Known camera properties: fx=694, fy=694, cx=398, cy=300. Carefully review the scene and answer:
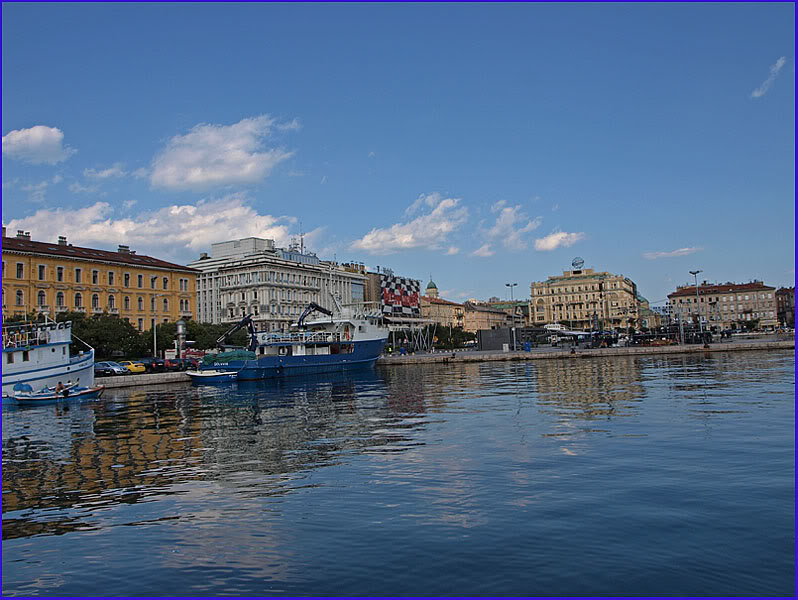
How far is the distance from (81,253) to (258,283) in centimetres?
3121

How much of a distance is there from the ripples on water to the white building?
255 ft

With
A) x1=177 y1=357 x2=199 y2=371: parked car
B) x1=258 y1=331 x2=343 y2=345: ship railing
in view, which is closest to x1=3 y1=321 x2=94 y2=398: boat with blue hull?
x1=177 y1=357 x2=199 y2=371: parked car

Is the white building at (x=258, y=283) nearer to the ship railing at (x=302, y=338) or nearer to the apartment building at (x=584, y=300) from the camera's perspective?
the ship railing at (x=302, y=338)

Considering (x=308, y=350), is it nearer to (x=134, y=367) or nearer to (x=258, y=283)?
(x=134, y=367)

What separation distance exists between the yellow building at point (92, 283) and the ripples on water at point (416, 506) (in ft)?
157

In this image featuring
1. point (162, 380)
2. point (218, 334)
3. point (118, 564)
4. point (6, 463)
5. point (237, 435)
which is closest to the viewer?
point (118, 564)

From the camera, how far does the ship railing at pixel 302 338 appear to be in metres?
55.0

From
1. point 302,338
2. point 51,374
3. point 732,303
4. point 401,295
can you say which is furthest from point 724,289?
point 51,374

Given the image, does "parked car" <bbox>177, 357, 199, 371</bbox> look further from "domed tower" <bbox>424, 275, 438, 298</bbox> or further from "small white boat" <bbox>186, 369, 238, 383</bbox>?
"domed tower" <bbox>424, 275, 438, 298</bbox>

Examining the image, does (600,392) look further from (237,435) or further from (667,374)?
(237,435)

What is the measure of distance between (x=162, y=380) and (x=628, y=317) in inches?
4537

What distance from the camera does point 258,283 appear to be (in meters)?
97.8

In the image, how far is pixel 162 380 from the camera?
45.7 meters

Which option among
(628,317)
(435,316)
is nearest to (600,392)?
(628,317)
